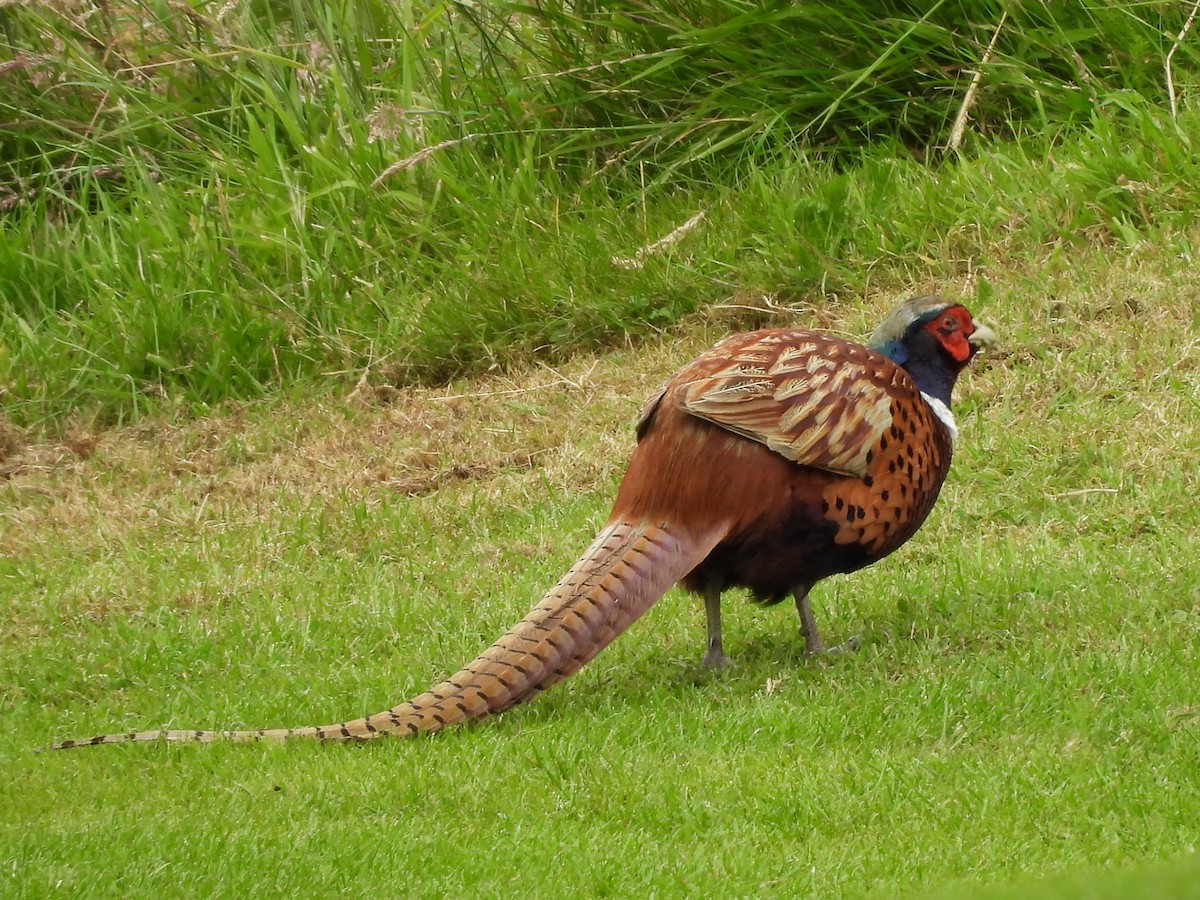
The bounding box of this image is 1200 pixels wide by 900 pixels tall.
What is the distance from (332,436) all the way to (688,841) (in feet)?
14.6

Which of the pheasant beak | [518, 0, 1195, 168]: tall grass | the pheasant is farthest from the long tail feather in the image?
[518, 0, 1195, 168]: tall grass

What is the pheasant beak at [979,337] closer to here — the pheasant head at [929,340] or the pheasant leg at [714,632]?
the pheasant head at [929,340]

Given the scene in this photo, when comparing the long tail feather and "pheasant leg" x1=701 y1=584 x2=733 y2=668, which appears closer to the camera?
the long tail feather

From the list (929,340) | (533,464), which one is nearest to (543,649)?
(929,340)

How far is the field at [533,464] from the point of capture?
383cm

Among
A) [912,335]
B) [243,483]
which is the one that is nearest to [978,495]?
[912,335]

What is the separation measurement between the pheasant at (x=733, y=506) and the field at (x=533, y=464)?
16 centimetres

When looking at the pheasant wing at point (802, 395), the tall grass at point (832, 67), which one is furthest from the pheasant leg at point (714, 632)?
the tall grass at point (832, 67)

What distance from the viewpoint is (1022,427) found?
6.50 m

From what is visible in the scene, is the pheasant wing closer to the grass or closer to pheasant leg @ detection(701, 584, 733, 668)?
pheasant leg @ detection(701, 584, 733, 668)

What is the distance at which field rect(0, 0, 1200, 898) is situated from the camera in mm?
3826

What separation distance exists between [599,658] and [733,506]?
0.81 meters

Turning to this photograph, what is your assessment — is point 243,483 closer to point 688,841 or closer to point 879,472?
point 879,472

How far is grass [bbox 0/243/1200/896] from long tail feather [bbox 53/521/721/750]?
0.07 metres
